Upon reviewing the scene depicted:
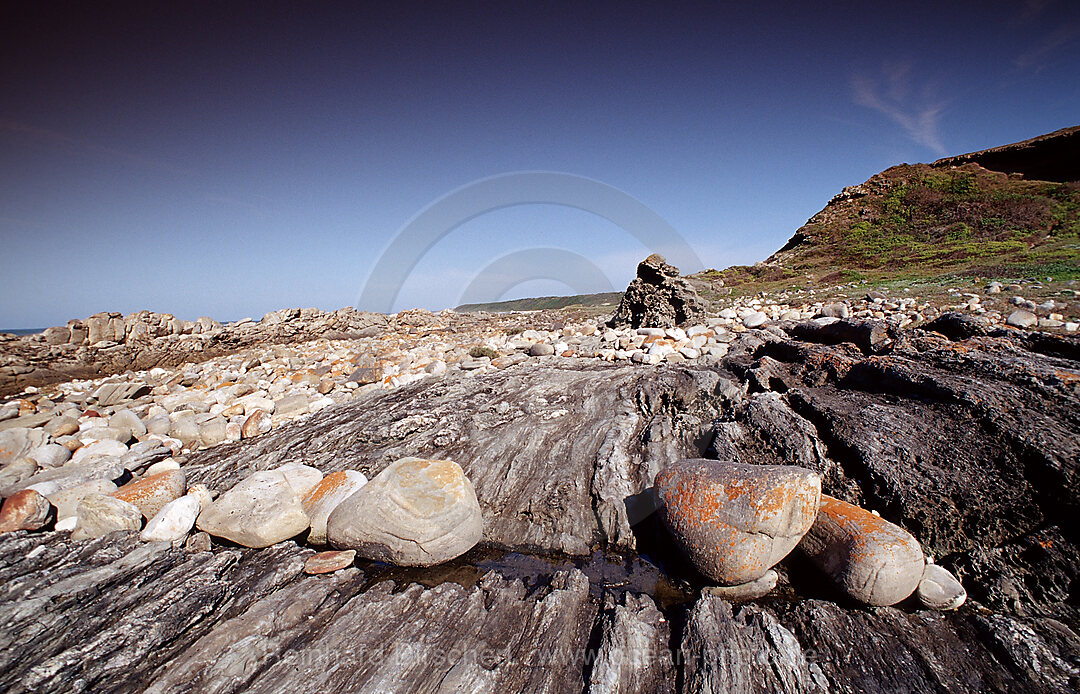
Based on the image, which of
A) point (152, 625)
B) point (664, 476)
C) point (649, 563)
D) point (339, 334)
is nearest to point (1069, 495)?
point (664, 476)

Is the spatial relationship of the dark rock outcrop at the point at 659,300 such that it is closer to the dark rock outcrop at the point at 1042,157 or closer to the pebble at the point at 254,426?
the pebble at the point at 254,426

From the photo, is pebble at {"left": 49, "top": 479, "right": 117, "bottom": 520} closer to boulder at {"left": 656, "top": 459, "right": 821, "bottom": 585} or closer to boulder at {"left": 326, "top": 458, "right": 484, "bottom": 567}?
boulder at {"left": 326, "top": 458, "right": 484, "bottom": 567}

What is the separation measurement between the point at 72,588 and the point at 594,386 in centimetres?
647

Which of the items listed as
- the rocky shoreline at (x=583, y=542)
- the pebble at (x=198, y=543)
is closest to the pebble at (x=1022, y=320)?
the rocky shoreline at (x=583, y=542)

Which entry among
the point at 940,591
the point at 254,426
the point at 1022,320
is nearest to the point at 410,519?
the point at 940,591

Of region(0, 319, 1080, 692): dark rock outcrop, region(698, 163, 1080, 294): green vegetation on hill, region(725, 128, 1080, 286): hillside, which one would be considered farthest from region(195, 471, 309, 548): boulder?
region(725, 128, 1080, 286): hillside

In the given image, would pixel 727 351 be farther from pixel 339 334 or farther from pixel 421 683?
pixel 339 334

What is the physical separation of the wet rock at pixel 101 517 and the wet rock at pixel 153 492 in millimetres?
208

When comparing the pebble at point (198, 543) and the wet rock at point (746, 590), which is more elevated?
the pebble at point (198, 543)

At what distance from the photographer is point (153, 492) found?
197 inches

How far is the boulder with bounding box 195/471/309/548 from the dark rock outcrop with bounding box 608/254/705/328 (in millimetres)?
11489

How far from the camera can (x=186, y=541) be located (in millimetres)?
4520

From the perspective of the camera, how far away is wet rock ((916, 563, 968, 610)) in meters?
3.34

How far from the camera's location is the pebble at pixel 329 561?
13.4 feet
